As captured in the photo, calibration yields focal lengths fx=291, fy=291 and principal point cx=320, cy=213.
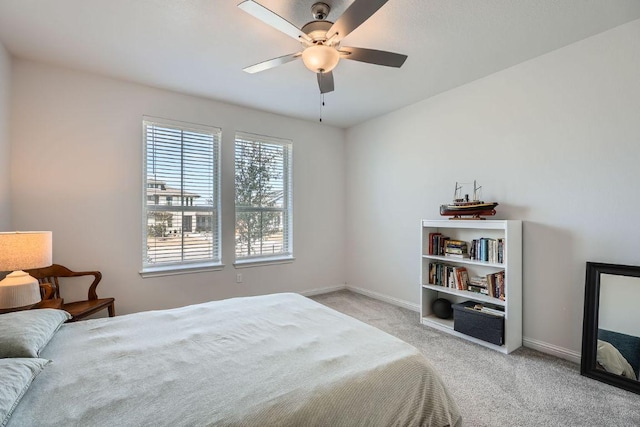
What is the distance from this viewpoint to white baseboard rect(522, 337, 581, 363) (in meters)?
2.47

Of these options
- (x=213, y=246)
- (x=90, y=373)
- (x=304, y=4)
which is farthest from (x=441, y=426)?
(x=213, y=246)

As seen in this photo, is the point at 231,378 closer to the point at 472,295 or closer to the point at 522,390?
the point at 522,390

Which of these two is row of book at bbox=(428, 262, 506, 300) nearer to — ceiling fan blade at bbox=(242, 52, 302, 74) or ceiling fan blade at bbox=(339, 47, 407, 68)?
ceiling fan blade at bbox=(339, 47, 407, 68)

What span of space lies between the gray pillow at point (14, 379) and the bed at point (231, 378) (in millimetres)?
31

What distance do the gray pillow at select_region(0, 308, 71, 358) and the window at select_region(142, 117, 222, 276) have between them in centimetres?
177

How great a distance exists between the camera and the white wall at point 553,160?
7.43 ft

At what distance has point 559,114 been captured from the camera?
101 inches

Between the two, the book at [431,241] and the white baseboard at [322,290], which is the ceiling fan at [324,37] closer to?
the book at [431,241]

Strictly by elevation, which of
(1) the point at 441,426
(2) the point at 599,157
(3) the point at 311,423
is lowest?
(1) the point at 441,426

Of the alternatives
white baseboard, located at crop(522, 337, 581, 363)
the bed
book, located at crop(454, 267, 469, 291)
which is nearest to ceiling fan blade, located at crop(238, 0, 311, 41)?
the bed

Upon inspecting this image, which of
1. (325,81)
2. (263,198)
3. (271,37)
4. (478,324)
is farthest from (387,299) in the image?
(271,37)

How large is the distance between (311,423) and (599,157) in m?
2.92

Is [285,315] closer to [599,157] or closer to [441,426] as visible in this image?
[441,426]

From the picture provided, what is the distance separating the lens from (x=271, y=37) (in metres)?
2.36
